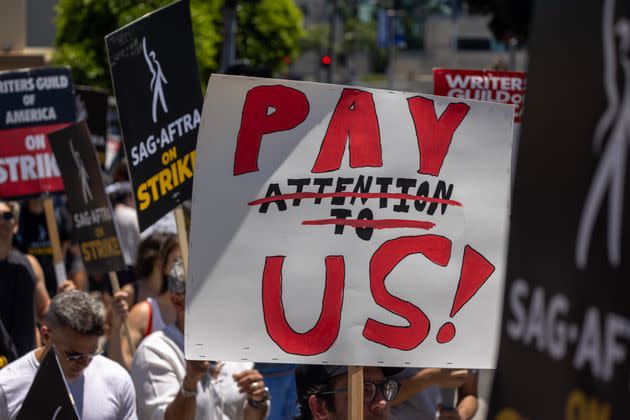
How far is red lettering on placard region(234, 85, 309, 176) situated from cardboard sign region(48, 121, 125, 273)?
332cm

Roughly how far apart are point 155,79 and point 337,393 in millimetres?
1832

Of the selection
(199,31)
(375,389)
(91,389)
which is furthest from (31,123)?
(199,31)

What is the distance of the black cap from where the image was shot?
4164 millimetres

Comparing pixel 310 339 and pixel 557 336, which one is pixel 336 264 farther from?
pixel 557 336

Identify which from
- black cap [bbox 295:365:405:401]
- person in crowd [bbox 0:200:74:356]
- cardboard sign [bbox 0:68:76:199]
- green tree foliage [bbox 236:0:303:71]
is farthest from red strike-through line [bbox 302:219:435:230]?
green tree foliage [bbox 236:0:303:71]

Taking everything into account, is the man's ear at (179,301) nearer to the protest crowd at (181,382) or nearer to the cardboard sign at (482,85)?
the protest crowd at (181,382)

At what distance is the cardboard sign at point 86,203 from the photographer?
7.23 m

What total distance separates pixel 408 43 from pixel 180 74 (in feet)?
274

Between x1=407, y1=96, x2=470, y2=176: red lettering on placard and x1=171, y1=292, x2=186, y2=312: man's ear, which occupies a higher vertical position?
x1=407, y1=96, x2=470, y2=176: red lettering on placard

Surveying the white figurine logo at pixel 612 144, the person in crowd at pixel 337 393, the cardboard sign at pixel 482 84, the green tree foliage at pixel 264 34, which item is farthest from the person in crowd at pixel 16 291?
the green tree foliage at pixel 264 34

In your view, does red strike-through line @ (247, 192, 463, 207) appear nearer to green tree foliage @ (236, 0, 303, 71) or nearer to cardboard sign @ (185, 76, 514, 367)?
cardboard sign @ (185, 76, 514, 367)

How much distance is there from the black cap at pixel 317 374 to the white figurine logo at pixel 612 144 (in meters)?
2.32

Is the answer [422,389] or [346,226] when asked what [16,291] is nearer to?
[422,389]

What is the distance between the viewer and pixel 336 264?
3.89 metres
